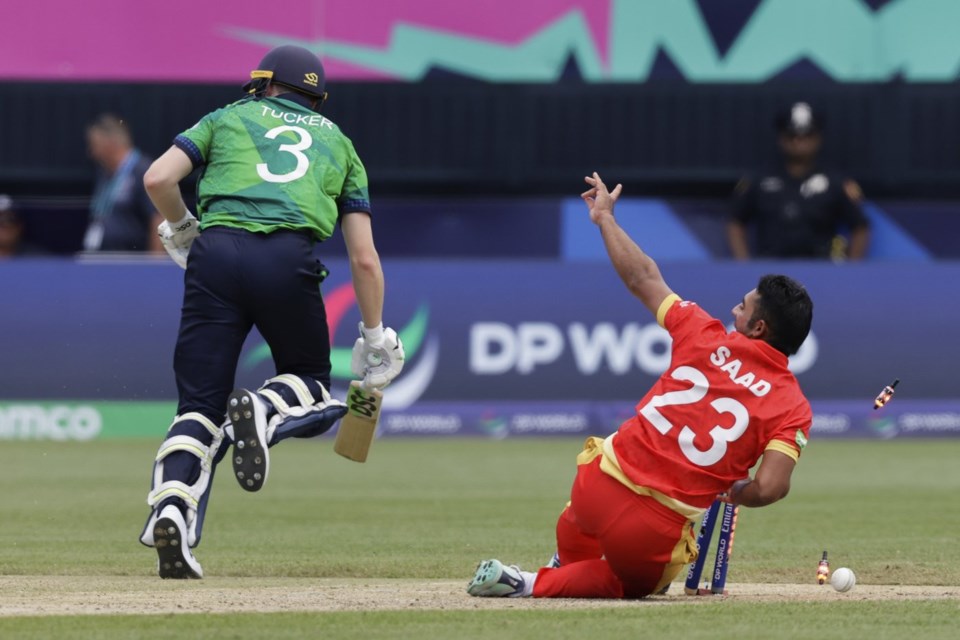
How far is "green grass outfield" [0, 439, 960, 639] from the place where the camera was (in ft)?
22.2

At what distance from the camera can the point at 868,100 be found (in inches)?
738

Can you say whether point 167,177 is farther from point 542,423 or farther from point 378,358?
point 542,423

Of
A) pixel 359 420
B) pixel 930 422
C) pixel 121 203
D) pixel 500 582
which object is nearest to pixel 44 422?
pixel 121 203

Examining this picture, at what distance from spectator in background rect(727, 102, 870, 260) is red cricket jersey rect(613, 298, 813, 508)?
10.5 m

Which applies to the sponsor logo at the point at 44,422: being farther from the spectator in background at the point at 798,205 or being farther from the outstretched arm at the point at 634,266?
the outstretched arm at the point at 634,266

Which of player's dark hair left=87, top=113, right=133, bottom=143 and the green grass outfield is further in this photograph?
player's dark hair left=87, top=113, right=133, bottom=143

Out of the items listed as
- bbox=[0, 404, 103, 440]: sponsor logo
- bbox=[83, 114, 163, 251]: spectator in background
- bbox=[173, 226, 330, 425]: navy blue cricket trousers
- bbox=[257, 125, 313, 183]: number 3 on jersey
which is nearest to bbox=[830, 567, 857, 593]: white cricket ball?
bbox=[173, 226, 330, 425]: navy blue cricket trousers

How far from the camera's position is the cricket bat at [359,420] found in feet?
29.0

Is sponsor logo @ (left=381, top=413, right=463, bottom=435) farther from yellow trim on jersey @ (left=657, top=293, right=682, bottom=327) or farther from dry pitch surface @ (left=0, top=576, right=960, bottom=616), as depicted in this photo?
yellow trim on jersey @ (left=657, top=293, right=682, bottom=327)

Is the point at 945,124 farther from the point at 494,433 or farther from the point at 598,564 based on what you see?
the point at 598,564

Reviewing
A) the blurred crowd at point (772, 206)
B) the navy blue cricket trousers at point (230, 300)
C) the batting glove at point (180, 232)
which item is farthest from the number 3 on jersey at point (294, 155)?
the blurred crowd at point (772, 206)

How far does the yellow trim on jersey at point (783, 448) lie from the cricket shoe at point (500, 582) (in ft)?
3.52

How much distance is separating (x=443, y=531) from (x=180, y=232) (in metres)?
2.81

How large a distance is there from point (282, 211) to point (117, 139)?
9520mm
